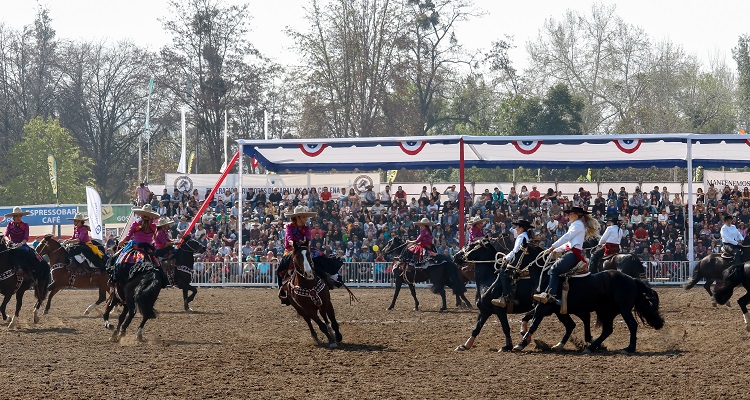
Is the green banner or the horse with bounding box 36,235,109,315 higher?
the green banner

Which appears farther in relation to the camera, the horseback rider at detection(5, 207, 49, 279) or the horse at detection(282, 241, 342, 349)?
the horseback rider at detection(5, 207, 49, 279)

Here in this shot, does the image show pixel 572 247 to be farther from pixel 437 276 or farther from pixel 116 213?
pixel 116 213

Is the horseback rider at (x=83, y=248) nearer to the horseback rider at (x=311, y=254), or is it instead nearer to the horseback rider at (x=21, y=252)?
the horseback rider at (x=21, y=252)

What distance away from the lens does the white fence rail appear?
92.5 feet

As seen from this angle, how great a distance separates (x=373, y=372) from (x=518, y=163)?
21713mm

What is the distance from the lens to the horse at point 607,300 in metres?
12.9

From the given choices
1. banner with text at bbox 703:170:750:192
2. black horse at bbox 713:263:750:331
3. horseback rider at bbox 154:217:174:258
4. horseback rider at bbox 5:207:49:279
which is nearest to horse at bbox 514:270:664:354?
black horse at bbox 713:263:750:331

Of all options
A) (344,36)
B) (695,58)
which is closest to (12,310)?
(344,36)

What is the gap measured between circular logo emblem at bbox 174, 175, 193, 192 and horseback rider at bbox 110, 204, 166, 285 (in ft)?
71.5

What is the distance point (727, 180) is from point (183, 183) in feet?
68.3

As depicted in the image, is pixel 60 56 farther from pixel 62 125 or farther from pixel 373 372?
pixel 373 372

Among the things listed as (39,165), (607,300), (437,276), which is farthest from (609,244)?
(39,165)

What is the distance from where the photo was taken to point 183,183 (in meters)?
36.7

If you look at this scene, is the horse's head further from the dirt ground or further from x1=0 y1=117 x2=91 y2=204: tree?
x1=0 y1=117 x2=91 y2=204: tree
